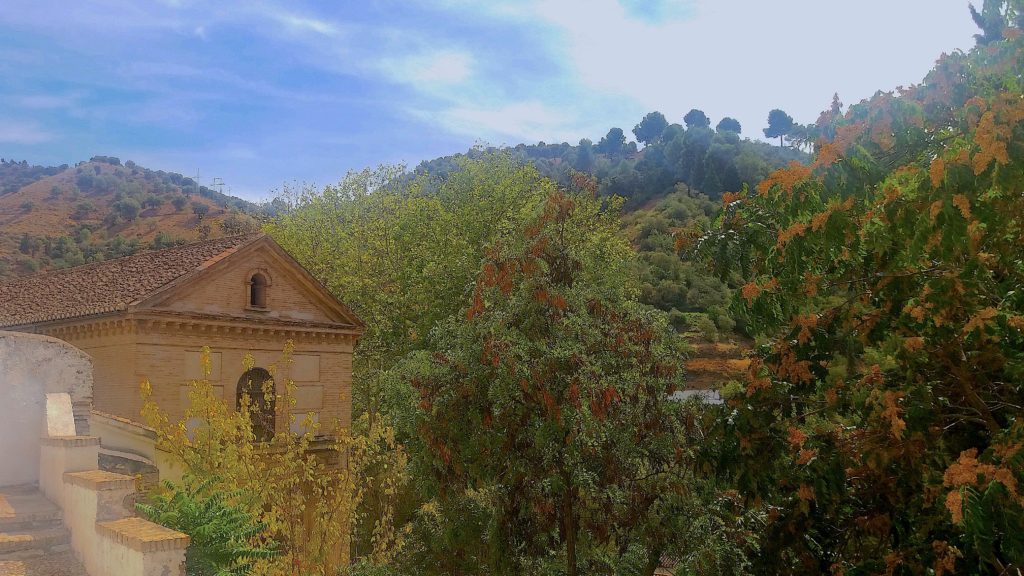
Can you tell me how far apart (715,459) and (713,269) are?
1.92 m

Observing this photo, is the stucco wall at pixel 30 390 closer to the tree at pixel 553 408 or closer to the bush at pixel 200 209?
the tree at pixel 553 408

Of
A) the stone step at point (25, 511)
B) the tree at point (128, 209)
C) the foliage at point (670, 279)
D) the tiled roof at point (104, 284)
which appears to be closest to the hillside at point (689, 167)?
the foliage at point (670, 279)

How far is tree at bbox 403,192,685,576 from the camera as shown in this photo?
380 inches

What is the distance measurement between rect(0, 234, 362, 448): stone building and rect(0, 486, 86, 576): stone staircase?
4594 millimetres

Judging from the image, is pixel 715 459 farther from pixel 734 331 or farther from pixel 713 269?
pixel 734 331

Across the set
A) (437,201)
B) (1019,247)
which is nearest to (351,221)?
(437,201)

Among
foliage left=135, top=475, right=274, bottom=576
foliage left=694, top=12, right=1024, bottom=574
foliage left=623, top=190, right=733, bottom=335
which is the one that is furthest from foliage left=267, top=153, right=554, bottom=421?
foliage left=623, top=190, right=733, bottom=335

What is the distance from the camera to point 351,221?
32844mm

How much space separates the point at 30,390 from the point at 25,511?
89.4 inches

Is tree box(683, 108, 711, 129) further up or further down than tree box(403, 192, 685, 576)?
further up

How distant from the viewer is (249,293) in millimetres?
20938

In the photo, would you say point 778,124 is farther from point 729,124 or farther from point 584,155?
point 584,155

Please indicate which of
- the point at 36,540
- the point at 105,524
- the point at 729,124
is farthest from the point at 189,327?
the point at 729,124

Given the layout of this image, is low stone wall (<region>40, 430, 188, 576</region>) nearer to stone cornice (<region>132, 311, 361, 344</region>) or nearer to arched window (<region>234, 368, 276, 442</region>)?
stone cornice (<region>132, 311, 361, 344</region>)
